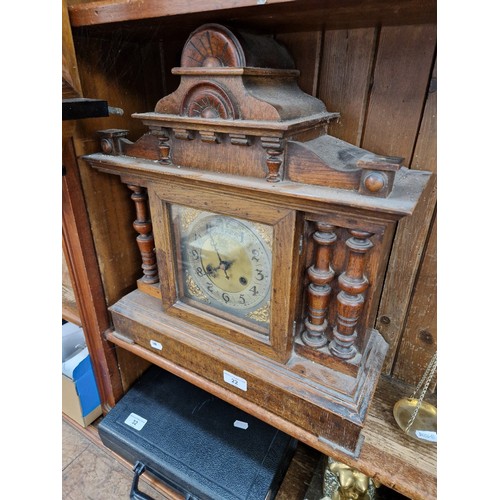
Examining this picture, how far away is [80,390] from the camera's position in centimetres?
117

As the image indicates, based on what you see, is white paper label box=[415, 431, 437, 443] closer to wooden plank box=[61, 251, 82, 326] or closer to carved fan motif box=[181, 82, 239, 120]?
carved fan motif box=[181, 82, 239, 120]

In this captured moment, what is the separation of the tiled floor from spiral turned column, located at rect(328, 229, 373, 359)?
33.2 inches

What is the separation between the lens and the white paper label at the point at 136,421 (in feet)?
3.43

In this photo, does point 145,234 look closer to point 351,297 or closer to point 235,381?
point 235,381

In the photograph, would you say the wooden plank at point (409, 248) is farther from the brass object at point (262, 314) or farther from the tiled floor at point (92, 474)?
the tiled floor at point (92, 474)

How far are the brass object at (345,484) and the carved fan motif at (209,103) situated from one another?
91 cm

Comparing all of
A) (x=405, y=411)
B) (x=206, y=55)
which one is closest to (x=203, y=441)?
(x=405, y=411)

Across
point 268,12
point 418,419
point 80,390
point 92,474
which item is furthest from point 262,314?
point 92,474

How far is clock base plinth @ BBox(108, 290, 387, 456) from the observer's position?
2.33ft


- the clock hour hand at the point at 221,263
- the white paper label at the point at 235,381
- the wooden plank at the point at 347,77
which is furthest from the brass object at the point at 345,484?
the wooden plank at the point at 347,77

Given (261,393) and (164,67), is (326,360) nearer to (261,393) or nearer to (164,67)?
(261,393)

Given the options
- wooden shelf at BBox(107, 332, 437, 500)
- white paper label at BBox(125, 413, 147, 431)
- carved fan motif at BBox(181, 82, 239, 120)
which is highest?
carved fan motif at BBox(181, 82, 239, 120)

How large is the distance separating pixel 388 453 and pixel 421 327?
30 cm

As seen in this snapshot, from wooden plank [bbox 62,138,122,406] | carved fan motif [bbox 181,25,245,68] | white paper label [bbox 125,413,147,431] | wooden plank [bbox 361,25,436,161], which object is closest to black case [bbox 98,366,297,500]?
white paper label [bbox 125,413,147,431]
